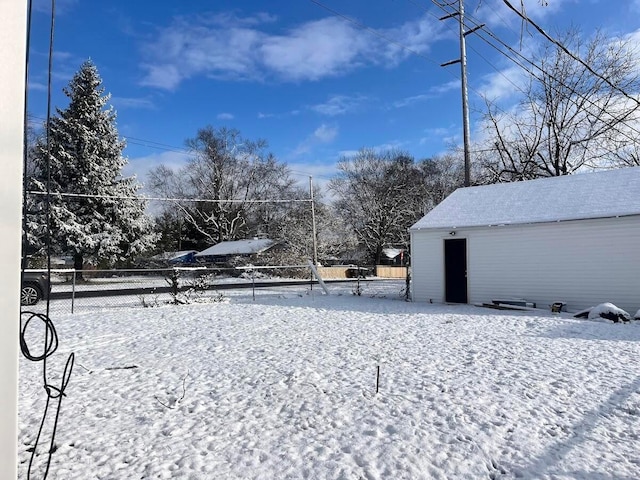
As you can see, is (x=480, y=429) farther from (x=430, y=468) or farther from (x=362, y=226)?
(x=362, y=226)

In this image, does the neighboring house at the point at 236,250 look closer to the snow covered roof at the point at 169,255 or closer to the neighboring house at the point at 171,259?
the neighboring house at the point at 171,259

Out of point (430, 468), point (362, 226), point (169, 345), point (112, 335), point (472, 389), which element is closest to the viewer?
point (430, 468)

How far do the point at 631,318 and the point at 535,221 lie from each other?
134 inches

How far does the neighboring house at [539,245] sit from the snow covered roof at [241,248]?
23.3 m

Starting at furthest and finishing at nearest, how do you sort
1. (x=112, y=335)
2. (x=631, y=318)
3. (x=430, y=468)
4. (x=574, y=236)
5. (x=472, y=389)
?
1. (x=574, y=236)
2. (x=631, y=318)
3. (x=112, y=335)
4. (x=472, y=389)
5. (x=430, y=468)

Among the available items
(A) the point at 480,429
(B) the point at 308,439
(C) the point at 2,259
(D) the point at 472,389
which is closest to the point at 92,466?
(B) the point at 308,439

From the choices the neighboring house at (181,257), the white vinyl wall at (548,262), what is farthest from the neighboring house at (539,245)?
the neighboring house at (181,257)

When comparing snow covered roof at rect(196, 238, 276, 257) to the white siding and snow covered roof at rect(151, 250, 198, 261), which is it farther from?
the white siding

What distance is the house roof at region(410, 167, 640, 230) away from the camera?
11867mm

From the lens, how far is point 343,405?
4.49 metres

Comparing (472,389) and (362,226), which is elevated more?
(362,226)

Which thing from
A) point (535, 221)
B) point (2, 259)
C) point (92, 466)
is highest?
point (535, 221)

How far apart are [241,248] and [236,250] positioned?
48 cm

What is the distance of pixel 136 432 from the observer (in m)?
3.95
